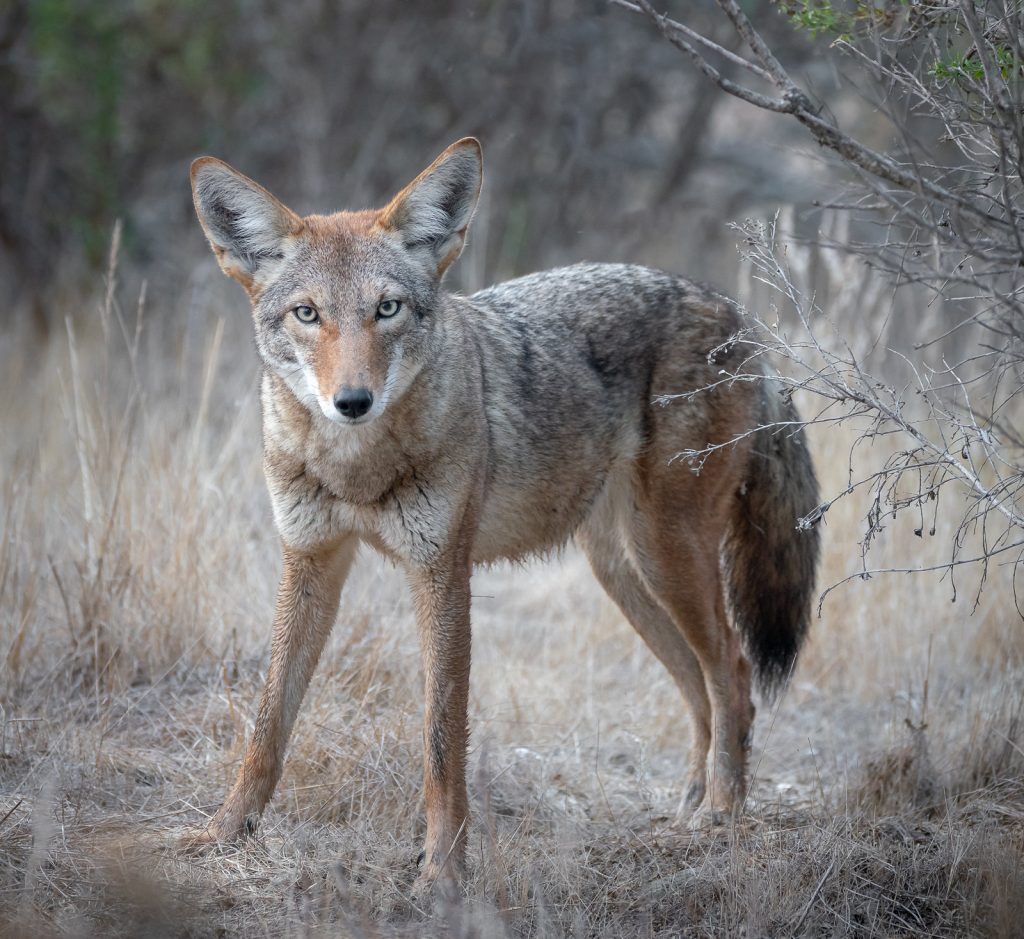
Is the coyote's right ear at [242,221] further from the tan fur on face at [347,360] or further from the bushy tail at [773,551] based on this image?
the bushy tail at [773,551]

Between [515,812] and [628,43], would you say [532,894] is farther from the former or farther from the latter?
[628,43]

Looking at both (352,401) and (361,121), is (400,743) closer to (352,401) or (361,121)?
(352,401)

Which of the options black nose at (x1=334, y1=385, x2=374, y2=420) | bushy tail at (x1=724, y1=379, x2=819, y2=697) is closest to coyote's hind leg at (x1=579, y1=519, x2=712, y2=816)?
bushy tail at (x1=724, y1=379, x2=819, y2=697)

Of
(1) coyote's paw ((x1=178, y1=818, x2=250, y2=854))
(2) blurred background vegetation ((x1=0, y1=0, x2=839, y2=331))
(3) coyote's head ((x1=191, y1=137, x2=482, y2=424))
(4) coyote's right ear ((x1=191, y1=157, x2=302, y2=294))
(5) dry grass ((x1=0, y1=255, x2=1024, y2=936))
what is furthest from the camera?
(2) blurred background vegetation ((x1=0, y1=0, x2=839, y2=331))

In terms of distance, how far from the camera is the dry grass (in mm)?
3350

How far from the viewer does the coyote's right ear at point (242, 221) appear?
3812 millimetres

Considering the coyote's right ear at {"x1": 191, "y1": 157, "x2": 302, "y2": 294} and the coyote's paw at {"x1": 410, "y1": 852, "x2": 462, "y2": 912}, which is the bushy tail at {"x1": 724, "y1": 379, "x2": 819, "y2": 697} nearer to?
the coyote's paw at {"x1": 410, "y1": 852, "x2": 462, "y2": 912}

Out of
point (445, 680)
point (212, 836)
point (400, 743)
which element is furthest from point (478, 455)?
point (212, 836)

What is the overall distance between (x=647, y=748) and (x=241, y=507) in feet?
8.43

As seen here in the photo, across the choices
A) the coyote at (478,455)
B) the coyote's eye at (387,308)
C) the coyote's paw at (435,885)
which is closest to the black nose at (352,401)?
the coyote at (478,455)

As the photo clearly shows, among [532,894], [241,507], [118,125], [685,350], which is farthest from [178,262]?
[532,894]

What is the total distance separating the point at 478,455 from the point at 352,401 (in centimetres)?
72

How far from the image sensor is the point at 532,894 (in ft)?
11.5

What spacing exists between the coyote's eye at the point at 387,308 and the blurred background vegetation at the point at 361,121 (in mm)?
6577
